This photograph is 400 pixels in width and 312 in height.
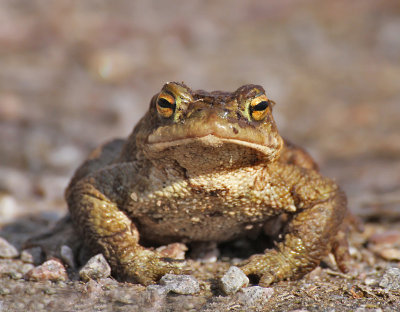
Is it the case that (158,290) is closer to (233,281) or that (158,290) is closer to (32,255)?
(233,281)

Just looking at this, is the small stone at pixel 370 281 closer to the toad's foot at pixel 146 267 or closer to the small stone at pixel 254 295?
the small stone at pixel 254 295

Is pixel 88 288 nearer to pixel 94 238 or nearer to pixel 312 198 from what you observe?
pixel 94 238

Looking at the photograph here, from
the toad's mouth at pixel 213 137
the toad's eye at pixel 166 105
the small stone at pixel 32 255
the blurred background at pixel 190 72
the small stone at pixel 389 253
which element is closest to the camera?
the toad's mouth at pixel 213 137

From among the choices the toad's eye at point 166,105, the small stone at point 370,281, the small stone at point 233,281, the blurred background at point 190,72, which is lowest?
the small stone at point 233,281

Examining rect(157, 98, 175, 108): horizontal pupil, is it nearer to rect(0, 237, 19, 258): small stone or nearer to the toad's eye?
the toad's eye

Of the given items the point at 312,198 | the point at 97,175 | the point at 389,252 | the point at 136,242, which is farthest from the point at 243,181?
the point at 389,252

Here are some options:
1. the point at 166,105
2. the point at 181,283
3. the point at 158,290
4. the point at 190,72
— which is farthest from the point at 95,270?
the point at 190,72

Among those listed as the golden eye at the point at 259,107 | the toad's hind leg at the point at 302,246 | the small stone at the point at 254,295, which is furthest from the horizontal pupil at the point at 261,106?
the small stone at the point at 254,295
